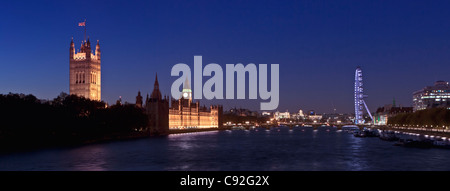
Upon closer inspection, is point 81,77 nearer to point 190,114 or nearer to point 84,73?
point 84,73

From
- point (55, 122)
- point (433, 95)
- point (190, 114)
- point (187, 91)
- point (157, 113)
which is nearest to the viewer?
point (55, 122)

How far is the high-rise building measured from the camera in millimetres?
122375

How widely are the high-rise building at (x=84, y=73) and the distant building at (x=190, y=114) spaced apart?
21.3 m

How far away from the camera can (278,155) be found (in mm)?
48031

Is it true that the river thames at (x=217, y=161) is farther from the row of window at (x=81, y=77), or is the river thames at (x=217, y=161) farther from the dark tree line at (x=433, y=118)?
the row of window at (x=81, y=77)

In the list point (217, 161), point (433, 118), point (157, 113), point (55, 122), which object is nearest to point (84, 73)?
point (157, 113)

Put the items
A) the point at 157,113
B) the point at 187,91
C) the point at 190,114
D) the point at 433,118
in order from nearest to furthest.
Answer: the point at 433,118, the point at 157,113, the point at 190,114, the point at 187,91

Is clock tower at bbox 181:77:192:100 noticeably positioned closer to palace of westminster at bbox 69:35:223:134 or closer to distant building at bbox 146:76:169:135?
palace of westminster at bbox 69:35:223:134

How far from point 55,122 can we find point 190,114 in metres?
93.4

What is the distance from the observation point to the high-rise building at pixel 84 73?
12238cm

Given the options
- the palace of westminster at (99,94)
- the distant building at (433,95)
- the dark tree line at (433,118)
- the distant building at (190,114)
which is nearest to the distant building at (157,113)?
the palace of westminster at (99,94)

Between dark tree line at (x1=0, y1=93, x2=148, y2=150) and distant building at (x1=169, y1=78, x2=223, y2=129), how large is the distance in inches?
2013

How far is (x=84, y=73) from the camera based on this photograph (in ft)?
404
